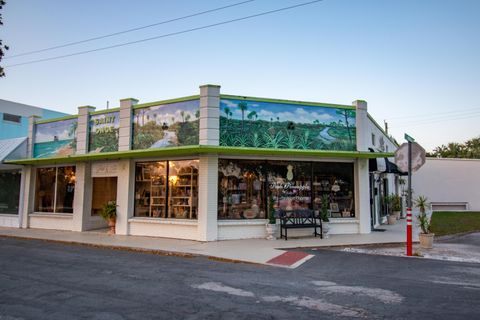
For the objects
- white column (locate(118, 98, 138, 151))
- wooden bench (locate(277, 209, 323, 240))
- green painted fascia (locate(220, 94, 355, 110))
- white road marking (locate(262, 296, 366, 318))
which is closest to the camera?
white road marking (locate(262, 296, 366, 318))

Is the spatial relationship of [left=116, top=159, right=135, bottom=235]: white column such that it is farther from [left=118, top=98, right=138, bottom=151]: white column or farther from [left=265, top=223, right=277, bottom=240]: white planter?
[left=265, top=223, right=277, bottom=240]: white planter

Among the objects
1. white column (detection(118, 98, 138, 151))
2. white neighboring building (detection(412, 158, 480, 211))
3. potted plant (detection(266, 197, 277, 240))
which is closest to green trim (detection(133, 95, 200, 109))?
white column (detection(118, 98, 138, 151))

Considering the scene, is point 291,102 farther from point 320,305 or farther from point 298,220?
point 320,305

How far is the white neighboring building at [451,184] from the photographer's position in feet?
97.9

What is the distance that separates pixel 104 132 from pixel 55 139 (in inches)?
139

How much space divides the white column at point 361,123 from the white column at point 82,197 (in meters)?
12.0

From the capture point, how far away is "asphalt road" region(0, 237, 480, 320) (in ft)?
18.2

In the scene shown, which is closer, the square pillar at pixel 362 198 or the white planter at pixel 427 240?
the white planter at pixel 427 240

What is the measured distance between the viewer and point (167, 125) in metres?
14.3

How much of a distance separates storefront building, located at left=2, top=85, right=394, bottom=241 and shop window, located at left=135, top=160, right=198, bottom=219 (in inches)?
1.5

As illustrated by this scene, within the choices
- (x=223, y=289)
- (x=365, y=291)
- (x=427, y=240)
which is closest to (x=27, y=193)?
(x=223, y=289)

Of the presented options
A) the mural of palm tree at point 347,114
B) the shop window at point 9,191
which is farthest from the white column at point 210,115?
the shop window at point 9,191

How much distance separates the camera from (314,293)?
6.70 m

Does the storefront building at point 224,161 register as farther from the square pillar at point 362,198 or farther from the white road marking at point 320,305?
the white road marking at point 320,305
